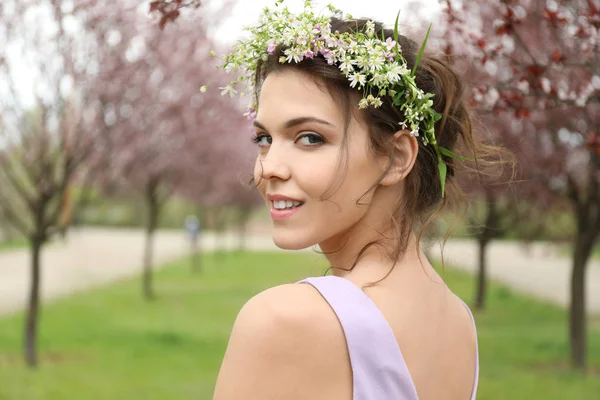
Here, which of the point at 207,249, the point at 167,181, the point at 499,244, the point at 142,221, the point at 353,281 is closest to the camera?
the point at 353,281

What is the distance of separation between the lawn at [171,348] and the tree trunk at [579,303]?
0.95ft

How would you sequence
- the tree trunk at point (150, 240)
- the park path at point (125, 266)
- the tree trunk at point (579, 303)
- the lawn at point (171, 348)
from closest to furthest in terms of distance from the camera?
the lawn at point (171, 348) → the tree trunk at point (579, 303) → the tree trunk at point (150, 240) → the park path at point (125, 266)

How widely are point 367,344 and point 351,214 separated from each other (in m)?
0.34

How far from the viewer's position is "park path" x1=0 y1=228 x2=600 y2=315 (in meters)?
17.4

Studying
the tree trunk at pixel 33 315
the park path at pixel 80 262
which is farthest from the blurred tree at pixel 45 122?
the park path at pixel 80 262

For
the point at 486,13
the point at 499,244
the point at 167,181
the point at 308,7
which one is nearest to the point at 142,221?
the point at 499,244

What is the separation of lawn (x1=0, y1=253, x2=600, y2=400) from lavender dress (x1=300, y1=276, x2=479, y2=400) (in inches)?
154

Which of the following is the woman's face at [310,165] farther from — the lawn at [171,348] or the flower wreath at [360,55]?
the lawn at [171,348]

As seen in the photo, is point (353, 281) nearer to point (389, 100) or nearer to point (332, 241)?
point (332, 241)

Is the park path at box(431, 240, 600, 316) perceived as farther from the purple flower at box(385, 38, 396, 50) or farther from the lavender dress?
the lavender dress

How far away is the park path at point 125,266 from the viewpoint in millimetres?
17375

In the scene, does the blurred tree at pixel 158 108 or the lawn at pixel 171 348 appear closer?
the lawn at pixel 171 348

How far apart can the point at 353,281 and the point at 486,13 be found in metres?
8.94

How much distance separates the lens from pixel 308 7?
1.87 metres
